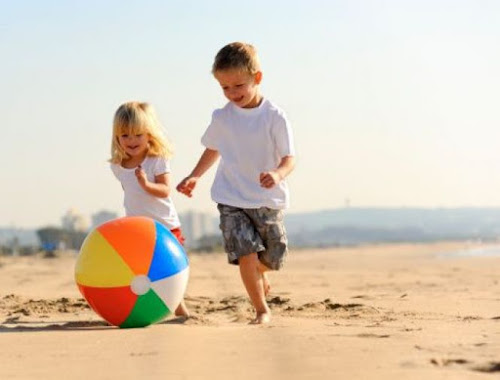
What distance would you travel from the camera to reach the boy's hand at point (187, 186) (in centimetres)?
675

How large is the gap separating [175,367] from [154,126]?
120 inches

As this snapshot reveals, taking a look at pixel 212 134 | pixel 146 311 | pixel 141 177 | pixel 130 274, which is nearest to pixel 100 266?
pixel 130 274

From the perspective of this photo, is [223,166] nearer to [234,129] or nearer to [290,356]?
[234,129]

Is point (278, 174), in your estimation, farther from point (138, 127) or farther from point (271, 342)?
point (271, 342)

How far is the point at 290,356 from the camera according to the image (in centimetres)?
457

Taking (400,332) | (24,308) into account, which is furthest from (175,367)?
(24,308)

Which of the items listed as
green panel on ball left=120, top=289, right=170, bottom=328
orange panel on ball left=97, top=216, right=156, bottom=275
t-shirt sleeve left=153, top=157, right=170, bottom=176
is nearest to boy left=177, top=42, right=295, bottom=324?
t-shirt sleeve left=153, top=157, right=170, bottom=176

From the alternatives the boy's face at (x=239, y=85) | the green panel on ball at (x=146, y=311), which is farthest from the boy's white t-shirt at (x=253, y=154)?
the green panel on ball at (x=146, y=311)

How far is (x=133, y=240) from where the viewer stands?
6.14m

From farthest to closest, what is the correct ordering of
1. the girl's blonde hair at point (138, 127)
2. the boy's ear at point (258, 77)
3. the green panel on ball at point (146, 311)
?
1. the girl's blonde hair at point (138, 127)
2. the boy's ear at point (258, 77)
3. the green panel on ball at point (146, 311)

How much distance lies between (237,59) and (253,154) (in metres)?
0.65

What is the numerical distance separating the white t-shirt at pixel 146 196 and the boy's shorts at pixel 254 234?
582 mm

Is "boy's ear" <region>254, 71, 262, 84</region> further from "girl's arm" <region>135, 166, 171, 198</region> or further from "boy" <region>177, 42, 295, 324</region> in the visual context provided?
"girl's arm" <region>135, 166, 171, 198</region>

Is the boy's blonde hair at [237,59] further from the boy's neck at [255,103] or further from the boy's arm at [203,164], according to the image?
the boy's arm at [203,164]
